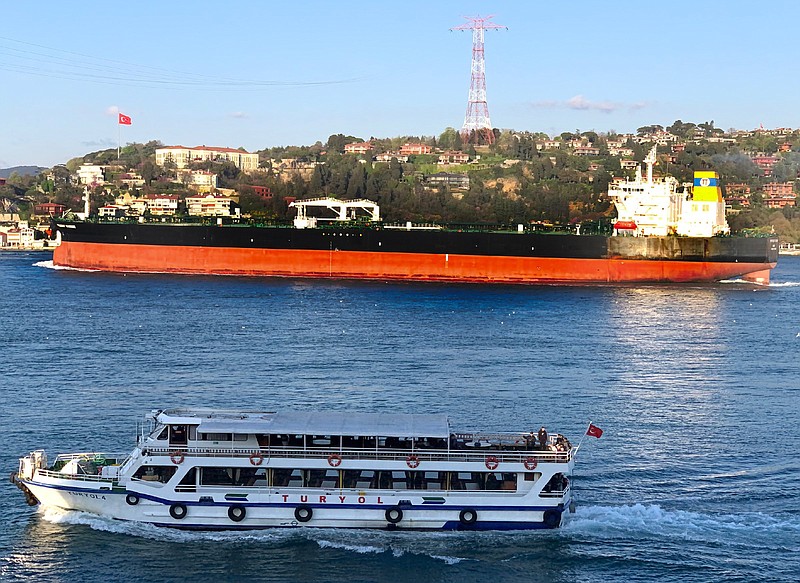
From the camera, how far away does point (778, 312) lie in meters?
65.1

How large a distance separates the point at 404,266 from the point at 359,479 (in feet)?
193

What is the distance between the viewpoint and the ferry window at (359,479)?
2487 centimetres

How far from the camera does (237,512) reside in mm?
24656

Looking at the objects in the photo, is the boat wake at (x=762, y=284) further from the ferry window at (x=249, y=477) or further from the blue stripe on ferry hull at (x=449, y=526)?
the ferry window at (x=249, y=477)

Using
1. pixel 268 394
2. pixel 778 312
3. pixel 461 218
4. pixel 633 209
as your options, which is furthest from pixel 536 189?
pixel 268 394

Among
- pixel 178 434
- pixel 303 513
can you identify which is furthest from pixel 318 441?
pixel 178 434

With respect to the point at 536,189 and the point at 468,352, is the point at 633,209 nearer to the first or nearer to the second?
the point at 468,352

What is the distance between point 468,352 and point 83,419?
61.9ft

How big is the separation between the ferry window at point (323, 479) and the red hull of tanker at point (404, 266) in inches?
2277

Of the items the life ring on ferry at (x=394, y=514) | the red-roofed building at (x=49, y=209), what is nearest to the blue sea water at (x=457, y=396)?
the life ring on ferry at (x=394, y=514)

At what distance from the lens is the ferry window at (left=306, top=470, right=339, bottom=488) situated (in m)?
24.9

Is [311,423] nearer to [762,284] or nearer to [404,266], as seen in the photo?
[404,266]

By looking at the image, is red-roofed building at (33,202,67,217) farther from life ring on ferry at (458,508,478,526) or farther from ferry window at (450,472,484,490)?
life ring on ferry at (458,508,478,526)

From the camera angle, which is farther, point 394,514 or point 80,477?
point 80,477
